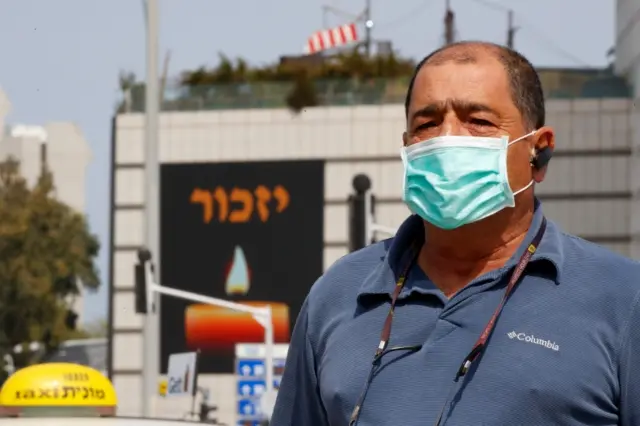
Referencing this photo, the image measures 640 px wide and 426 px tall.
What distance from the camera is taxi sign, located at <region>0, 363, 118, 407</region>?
27.1ft

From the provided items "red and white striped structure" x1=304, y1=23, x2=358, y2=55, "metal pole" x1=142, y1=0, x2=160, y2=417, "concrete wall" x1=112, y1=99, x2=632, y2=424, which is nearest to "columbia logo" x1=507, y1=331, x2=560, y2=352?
"metal pole" x1=142, y1=0, x2=160, y2=417

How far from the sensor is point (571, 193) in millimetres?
39781

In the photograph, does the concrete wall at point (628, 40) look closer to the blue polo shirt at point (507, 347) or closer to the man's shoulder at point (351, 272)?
the man's shoulder at point (351, 272)

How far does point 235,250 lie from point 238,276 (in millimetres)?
515

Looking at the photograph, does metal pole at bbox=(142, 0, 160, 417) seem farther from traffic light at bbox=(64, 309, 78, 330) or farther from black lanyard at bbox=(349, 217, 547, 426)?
traffic light at bbox=(64, 309, 78, 330)

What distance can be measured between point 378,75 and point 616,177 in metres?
5.09

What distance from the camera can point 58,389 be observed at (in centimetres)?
837

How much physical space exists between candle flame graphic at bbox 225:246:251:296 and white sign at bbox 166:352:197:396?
8690 mm

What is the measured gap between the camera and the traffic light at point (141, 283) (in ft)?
87.1

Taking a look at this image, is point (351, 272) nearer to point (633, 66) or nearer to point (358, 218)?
point (358, 218)

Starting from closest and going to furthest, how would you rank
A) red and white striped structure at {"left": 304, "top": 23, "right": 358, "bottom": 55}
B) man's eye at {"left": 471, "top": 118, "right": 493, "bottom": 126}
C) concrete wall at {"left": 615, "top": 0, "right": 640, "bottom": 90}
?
1. man's eye at {"left": 471, "top": 118, "right": 493, "bottom": 126}
2. concrete wall at {"left": 615, "top": 0, "right": 640, "bottom": 90}
3. red and white striped structure at {"left": 304, "top": 23, "right": 358, "bottom": 55}

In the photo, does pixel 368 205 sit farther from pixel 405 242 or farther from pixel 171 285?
pixel 171 285

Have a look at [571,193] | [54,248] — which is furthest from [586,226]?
[54,248]

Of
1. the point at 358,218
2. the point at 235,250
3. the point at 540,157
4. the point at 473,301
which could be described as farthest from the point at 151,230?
the point at 473,301
